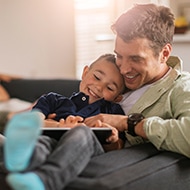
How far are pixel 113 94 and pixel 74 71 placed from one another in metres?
2.09

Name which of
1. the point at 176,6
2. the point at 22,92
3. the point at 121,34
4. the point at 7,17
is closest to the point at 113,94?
the point at 121,34

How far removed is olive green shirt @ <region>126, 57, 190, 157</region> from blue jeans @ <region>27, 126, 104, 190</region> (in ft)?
0.95

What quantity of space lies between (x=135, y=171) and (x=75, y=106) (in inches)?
22.9

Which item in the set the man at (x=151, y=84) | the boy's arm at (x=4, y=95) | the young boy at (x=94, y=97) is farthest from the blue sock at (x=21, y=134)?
A: the boy's arm at (x=4, y=95)

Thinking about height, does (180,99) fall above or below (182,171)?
above

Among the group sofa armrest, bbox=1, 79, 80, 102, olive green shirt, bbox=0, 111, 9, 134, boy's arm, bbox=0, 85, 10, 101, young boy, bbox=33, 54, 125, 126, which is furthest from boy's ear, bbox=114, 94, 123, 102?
boy's arm, bbox=0, 85, 10, 101

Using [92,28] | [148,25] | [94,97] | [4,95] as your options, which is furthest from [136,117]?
[92,28]

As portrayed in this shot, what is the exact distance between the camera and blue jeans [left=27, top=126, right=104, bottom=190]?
1311 mm

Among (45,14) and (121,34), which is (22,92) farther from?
(121,34)

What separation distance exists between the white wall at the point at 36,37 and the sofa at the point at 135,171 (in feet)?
7.76

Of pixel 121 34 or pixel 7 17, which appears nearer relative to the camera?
pixel 121 34

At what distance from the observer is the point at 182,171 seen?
162cm

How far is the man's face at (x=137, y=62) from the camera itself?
182cm

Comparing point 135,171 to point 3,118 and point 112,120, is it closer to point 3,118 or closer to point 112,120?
point 112,120
